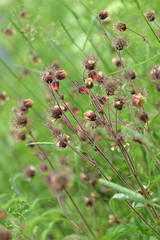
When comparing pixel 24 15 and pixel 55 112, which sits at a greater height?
pixel 24 15

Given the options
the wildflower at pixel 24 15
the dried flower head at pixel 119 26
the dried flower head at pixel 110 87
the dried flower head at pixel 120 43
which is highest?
the wildflower at pixel 24 15

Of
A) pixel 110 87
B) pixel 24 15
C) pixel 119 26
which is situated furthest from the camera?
pixel 24 15

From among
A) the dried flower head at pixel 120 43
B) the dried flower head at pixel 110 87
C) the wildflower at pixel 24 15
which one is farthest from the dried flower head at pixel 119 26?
the wildflower at pixel 24 15

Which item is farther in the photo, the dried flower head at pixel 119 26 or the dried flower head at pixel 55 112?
the dried flower head at pixel 119 26

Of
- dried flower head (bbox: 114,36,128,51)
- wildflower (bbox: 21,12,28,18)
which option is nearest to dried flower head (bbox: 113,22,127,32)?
dried flower head (bbox: 114,36,128,51)

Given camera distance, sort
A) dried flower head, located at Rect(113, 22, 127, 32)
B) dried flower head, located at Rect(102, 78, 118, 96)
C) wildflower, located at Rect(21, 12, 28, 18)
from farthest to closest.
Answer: wildflower, located at Rect(21, 12, 28, 18), dried flower head, located at Rect(113, 22, 127, 32), dried flower head, located at Rect(102, 78, 118, 96)

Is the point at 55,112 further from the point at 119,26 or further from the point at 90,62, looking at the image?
the point at 119,26

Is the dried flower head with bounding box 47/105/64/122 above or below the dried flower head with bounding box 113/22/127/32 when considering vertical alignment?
below

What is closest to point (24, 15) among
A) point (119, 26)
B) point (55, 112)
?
point (119, 26)

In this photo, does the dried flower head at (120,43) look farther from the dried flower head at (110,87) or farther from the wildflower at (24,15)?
the wildflower at (24,15)

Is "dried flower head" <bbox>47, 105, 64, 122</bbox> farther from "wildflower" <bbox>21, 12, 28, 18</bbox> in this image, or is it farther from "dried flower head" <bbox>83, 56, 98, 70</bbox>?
"wildflower" <bbox>21, 12, 28, 18</bbox>

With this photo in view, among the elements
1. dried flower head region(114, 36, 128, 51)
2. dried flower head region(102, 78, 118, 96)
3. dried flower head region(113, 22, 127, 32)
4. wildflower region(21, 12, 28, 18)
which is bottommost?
dried flower head region(102, 78, 118, 96)

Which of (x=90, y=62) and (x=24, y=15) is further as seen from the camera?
(x=24, y=15)

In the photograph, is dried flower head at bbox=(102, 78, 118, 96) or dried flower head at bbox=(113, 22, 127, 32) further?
dried flower head at bbox=(113, 22, 127, 32)
